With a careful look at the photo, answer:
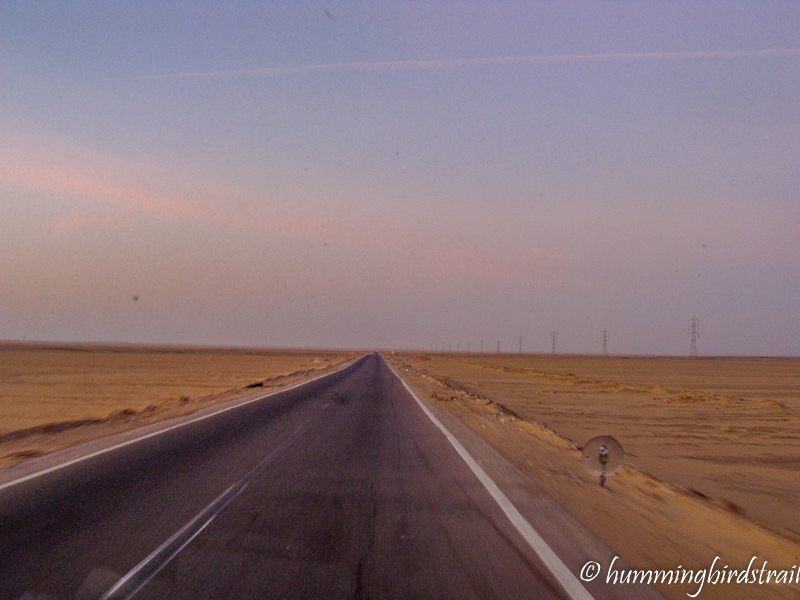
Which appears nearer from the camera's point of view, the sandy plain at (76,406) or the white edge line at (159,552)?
the white edge line at (159,552)

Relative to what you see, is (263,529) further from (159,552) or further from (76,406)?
(76,406)

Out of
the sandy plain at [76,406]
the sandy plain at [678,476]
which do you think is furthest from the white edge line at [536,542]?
the sandy plain at [76,406]

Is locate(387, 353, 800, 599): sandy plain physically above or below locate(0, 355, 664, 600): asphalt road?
below

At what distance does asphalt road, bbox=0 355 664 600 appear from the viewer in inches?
218

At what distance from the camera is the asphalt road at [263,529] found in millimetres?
5531

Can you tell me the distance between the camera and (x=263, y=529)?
23.6 ft

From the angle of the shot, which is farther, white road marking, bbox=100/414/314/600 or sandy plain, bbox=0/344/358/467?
sandy plain, bbox=0/344/358/467

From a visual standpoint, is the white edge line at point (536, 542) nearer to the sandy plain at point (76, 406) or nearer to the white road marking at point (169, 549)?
the white road marking at point (169, 549)

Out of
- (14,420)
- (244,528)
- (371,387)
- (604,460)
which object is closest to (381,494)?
(244,528)

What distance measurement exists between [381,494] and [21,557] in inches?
173

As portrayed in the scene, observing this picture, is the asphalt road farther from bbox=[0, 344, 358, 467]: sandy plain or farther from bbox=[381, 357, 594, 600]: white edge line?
bbox=[0, 344, 358, 467]: sandy plain

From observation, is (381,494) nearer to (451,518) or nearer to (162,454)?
(451,518)

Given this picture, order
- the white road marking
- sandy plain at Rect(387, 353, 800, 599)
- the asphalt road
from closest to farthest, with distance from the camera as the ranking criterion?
the white road marking < the asphalt road < sandy plain at Rect(387, 353, 800, 599)

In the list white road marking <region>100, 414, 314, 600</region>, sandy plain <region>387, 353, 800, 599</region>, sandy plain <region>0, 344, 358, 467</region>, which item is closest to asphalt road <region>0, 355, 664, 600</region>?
white road marking <region>100, 414, 314, 600</region>
